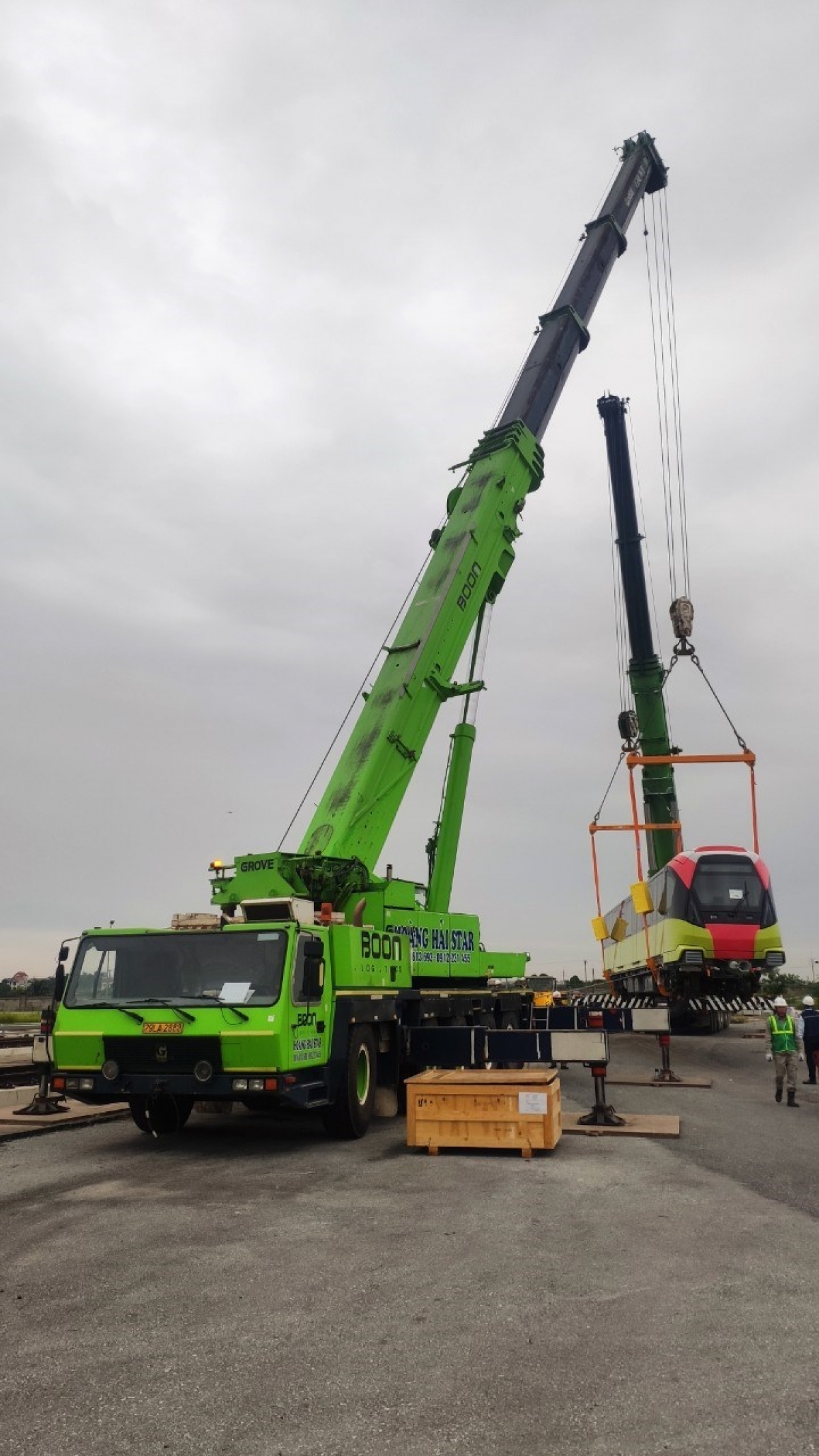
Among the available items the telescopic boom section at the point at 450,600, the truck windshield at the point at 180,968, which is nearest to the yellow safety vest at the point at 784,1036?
the telescopic boom section at the point at 450,600

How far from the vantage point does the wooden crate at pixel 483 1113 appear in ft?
32.1

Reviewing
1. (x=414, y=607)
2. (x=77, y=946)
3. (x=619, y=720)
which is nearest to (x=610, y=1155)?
(x=77, y=946)

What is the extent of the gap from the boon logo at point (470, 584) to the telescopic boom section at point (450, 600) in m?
0.02

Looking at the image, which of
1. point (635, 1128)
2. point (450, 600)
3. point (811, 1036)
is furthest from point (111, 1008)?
point (811, 1036)

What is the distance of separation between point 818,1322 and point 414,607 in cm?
1145

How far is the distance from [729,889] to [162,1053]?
14360 millimetres

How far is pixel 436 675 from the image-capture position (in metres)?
14.5

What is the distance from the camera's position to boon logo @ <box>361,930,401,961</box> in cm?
1139

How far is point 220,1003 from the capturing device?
9.30m

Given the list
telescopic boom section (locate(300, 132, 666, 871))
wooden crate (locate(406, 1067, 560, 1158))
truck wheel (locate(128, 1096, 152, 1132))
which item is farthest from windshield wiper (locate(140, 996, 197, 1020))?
telescopic boom section (locate(300, 132, 666, 871))

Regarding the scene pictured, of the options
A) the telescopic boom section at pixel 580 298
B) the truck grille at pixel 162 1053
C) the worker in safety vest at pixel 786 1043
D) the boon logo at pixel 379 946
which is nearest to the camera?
the truck grille at pixel 162 1053

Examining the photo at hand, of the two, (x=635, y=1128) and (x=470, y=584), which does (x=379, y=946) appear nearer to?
(x=635, y=1128)

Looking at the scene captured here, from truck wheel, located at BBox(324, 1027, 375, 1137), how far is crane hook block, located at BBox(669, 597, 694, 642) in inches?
541

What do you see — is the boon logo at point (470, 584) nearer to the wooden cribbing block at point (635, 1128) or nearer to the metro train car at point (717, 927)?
the wooden cribbing block at point (635, 1128)
